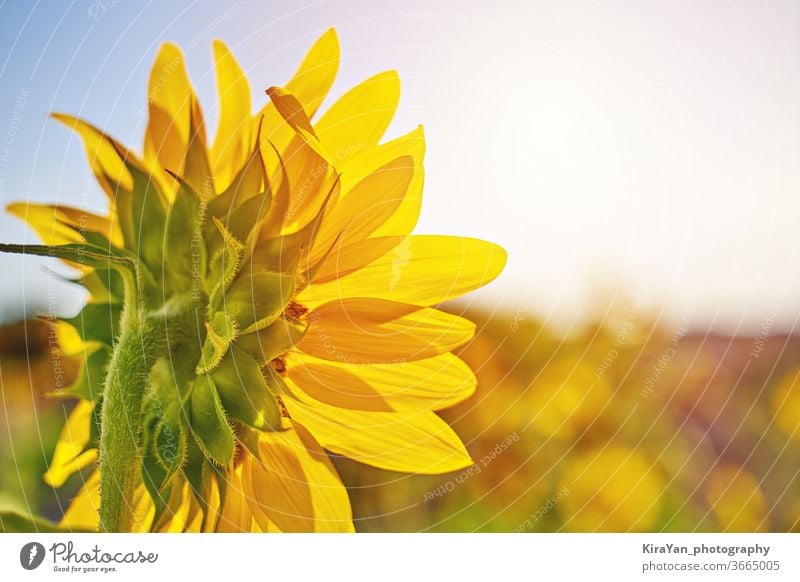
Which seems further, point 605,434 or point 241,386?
point 605,434

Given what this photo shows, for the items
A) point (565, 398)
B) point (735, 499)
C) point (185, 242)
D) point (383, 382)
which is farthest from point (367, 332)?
point (735, 499)

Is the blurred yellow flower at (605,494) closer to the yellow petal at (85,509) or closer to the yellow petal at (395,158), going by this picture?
the yellow petal at (395,158)

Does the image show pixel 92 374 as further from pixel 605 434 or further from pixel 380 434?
pixel 605 434

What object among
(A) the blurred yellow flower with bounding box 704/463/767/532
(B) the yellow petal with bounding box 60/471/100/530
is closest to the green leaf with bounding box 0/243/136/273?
(B) the yellow petal with bounding box 60/471/100/530

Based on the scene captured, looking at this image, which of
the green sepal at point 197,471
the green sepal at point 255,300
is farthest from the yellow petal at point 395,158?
the green sepal at point 197,471

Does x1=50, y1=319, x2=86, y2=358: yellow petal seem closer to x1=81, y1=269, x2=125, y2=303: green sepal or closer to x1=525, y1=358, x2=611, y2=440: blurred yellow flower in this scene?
x1=81, y1=269, x2=125, y2=303: green sepal

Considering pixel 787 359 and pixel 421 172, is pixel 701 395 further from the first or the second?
pixel 421 172
